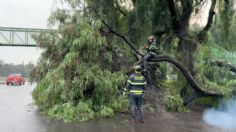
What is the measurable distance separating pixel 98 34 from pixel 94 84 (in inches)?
70.1

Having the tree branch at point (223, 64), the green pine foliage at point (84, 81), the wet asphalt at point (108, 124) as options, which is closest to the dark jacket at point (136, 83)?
the wet asphalt at point (108, 124)

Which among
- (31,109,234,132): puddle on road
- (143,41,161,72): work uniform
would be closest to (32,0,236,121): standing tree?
(143,41,161,72): work uniform

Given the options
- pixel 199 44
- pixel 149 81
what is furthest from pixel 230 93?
pixel 149 81

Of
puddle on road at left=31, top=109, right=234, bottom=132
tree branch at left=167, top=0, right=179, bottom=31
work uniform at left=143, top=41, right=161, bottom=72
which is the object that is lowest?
puddle on road at left=31, top=109, right=234, bottom=132

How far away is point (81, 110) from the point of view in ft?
33.3

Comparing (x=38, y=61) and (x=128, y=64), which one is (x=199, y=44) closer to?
(x=128, y=64)

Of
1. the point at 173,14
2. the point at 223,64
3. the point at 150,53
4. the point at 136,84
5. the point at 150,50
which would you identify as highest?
the point at 173,14

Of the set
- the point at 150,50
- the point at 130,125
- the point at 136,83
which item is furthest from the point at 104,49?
the point at 130,125

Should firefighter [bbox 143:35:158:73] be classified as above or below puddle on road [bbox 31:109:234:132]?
above

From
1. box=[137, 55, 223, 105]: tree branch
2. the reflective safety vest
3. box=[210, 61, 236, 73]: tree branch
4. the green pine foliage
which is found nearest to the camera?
the reflective safety vest

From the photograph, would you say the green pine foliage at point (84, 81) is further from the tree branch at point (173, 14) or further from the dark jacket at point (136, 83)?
the tree branch at point (173, 14)

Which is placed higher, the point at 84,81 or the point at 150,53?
the point at 150,53

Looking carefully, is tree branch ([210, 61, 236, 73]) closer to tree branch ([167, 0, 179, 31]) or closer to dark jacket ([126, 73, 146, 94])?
tree branch ([167, 0, 179, 31])

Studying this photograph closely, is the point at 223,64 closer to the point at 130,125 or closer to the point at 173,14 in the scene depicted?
the point at 173,14
